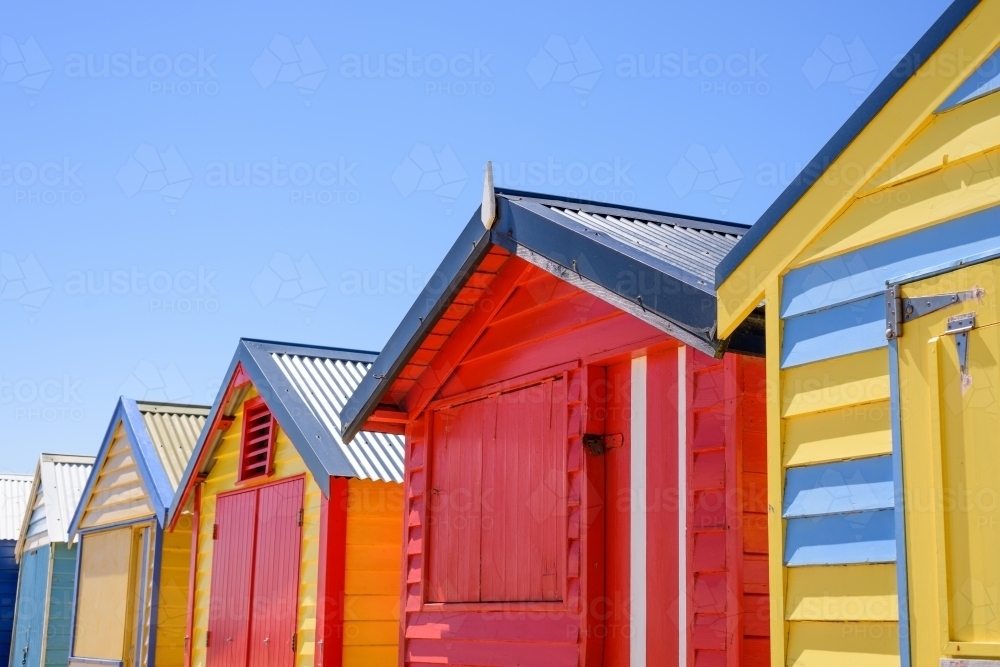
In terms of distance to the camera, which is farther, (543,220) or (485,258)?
(485,258)

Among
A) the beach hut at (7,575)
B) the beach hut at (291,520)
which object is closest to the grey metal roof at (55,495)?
the beach hut at (7,575)

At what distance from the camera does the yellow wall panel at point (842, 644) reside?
13.7ft

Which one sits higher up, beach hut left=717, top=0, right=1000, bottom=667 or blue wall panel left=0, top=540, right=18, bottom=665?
beach hut left=717, top=0, right=1000, bottom=667

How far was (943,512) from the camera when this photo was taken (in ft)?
13.1

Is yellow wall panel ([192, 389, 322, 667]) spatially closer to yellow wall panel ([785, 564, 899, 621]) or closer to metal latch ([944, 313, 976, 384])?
yellow wall panel ([785, 564, 899, 621])

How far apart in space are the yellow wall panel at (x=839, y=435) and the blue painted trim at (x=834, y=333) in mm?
225

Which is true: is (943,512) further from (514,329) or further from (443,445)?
(443,445)

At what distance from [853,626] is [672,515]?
6.51ft

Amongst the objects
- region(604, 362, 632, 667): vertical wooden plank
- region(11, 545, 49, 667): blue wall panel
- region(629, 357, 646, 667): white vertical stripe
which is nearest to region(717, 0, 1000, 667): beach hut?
region(629, 357, 646, 667): white vertical stripe

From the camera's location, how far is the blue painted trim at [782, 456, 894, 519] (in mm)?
4293

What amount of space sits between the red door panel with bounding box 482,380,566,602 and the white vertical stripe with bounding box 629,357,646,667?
0.60 metres

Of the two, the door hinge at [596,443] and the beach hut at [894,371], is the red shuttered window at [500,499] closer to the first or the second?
the door hinge at [596,443]

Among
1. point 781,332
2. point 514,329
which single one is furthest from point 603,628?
point 781,332

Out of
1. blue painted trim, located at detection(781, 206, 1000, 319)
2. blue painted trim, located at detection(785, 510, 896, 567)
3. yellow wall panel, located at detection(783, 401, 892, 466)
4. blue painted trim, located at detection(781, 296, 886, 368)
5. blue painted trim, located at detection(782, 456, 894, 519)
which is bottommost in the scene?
blue painted trim, located at detection(785, 510, 896, 567)
